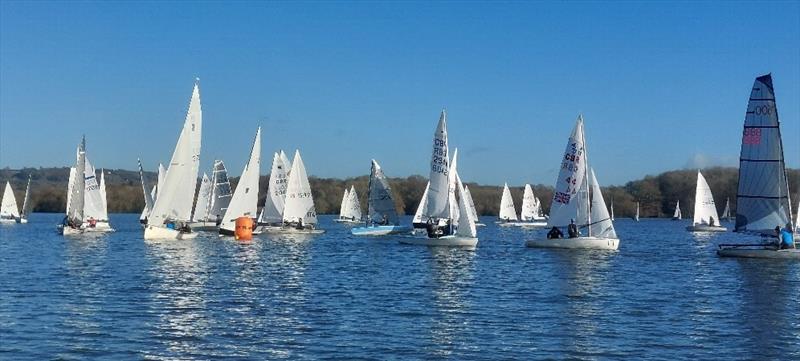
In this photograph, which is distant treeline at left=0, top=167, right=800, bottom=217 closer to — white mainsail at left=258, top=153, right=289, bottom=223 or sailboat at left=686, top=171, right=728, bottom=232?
sailboat at left=686, top=171, right=728, bottom=232

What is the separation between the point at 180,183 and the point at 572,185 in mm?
18814

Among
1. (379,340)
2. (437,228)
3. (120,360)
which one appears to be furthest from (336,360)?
(437,228)

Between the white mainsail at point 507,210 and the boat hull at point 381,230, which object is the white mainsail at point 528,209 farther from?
the boat hull at point 381,230

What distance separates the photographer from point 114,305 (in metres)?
20.6

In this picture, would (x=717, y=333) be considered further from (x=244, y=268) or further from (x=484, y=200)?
(x=484, y=200)

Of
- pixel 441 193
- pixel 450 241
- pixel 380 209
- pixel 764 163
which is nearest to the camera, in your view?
pixel 764 163

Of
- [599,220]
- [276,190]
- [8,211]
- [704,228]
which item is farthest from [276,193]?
[8,211]

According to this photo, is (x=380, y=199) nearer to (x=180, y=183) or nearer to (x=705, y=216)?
(x=180, y=183)

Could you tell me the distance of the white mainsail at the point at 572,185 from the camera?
42.9m

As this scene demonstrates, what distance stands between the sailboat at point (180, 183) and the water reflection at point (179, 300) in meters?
7.14

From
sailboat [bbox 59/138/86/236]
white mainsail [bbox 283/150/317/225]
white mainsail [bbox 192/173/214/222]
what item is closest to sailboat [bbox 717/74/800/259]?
white mainsail [bbox 283/150/317/225]

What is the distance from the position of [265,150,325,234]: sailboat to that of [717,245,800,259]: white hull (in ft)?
82.8

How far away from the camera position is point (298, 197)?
55812 mm

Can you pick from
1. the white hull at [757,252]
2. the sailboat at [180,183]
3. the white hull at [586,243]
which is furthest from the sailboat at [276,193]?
the white hull at [757,252]
